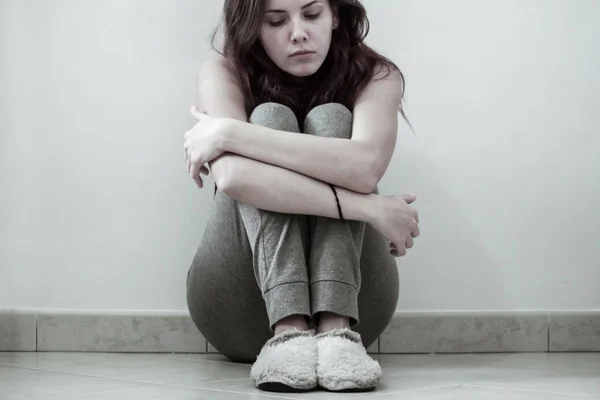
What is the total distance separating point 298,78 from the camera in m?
1.74

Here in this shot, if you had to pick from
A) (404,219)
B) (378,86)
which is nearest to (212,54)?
(378,86)

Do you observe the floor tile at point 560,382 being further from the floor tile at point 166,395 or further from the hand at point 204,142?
the hand at point 204,142

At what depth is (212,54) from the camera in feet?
6.48

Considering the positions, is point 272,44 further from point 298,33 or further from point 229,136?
point 229,136

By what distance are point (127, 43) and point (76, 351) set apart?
708 millimetres

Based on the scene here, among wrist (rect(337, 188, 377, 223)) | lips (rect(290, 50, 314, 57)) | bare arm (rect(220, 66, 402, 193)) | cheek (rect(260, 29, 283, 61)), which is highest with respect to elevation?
cheek (rect(260, 29, 283, 61))

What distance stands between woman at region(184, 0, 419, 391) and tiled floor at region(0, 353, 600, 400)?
0.07 meters

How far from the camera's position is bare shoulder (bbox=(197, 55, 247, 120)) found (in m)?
1.58

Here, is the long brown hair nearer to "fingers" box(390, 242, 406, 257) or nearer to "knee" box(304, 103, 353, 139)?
"knee" box(304, 103, 353, 139)

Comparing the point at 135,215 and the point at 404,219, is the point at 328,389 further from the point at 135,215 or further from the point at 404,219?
the point at 135,215

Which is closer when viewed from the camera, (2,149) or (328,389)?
(328,389)

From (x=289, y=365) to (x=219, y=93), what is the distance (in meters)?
0.57

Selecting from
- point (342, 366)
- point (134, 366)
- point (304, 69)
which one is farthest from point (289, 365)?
point (304, 69)

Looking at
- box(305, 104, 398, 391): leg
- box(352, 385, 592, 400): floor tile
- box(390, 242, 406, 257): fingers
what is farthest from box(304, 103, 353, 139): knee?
box(352, 385, 592, 400): floor tile
